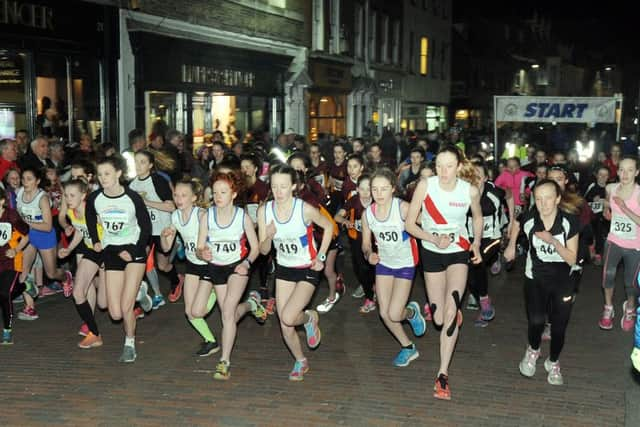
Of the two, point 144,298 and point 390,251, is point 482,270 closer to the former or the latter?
point 390,251

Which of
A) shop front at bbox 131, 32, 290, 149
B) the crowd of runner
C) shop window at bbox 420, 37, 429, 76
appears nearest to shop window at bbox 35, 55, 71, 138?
shop front at bbox 131, 32, 290, 149

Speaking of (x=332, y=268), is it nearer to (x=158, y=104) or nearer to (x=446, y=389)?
(x=446, y=389)

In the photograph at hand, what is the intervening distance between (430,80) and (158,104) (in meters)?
26.4

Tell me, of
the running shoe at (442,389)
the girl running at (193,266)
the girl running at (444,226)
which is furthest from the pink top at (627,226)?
the girl running at (193,266)

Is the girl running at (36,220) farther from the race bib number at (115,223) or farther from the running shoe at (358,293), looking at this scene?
the running shoe at (358,293)

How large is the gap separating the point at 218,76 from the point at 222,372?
15217mm

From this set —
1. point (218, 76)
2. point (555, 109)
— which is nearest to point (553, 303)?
point (555, 109)

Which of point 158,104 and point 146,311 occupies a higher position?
point 158,104

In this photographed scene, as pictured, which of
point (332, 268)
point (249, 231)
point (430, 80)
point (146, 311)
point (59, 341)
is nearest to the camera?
point (249, 231)

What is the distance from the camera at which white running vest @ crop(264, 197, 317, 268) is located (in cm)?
673

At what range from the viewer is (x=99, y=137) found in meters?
16.6

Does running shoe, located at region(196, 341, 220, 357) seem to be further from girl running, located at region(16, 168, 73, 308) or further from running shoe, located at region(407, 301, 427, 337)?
girl running, located at region(16, 168, 73, 308)

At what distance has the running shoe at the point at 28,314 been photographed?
29.0 ft

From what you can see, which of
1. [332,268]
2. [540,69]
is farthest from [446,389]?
[540,69]
